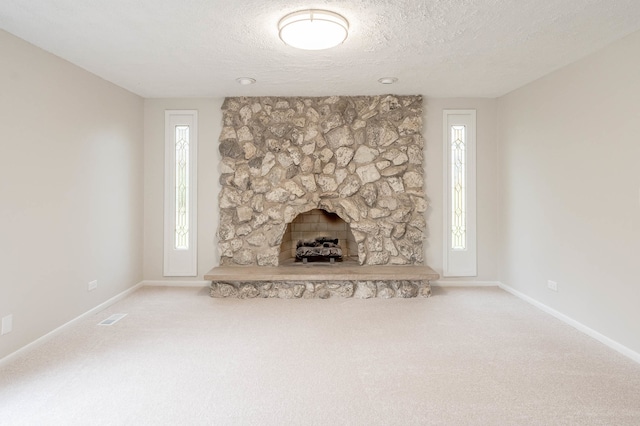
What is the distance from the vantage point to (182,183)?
4.74 m

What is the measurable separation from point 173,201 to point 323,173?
196 centimetres

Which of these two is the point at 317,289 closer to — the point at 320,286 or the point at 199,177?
the point at 320,286

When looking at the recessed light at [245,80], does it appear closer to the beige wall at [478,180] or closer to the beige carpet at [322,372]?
the beige wall at [478,180]

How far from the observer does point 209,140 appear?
4.71 m

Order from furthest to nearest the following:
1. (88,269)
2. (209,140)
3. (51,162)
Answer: (209,140)
(88,269)
(51,162)

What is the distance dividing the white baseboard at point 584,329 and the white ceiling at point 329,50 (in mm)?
2324

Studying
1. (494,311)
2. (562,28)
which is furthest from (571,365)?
(562,28)

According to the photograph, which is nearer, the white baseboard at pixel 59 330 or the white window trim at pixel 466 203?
the white baseboard at pixel 59 330

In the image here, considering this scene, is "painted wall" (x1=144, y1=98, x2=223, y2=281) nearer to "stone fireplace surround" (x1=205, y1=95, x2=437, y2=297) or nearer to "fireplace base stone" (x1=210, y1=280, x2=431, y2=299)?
"stone fireplace surround" (x1=205, y1=95, x2=437, y2=297)

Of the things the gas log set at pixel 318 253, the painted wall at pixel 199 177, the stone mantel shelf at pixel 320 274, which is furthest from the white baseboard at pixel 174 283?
the gas log set at pixel 318 253

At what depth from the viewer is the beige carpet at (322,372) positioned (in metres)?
1.99

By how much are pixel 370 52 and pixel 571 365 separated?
280cm

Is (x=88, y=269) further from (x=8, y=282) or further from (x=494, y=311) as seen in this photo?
(x=494, y=311)

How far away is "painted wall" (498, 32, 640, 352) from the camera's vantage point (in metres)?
2.76
